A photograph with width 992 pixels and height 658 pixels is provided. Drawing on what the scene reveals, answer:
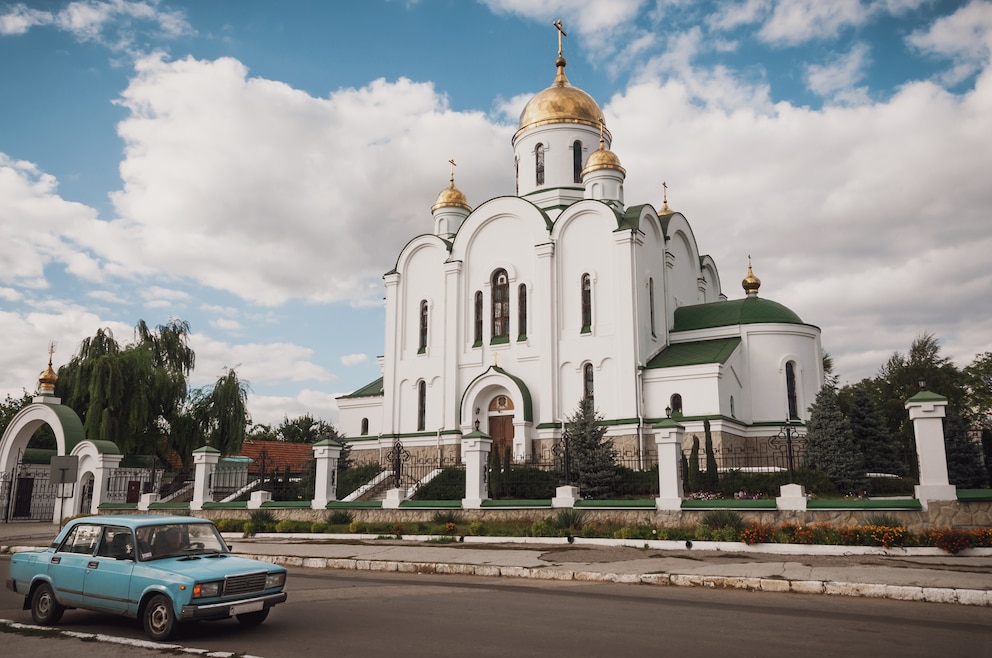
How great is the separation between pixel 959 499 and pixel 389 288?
2197 cm

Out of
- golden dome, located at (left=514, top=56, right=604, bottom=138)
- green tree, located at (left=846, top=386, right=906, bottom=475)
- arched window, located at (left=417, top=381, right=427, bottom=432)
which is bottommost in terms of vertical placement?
green tree, located at (left=846, top=386, right=906, bottom=475)

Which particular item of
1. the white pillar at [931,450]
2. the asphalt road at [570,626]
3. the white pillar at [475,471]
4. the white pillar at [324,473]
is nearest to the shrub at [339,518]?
the white pillar at [324,473]

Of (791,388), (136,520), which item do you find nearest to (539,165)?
(791,388)

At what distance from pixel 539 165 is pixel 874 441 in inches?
640

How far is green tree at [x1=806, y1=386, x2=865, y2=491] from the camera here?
19.9 m

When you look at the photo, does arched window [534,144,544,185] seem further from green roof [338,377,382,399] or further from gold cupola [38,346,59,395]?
gold cupola [38,346,59,395]

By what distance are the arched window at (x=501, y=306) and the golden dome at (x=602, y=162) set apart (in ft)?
16.6

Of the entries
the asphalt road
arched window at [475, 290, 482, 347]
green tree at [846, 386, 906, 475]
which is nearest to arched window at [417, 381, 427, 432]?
arched window at [475, 290, 482, 347]

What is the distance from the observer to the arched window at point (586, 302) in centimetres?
2603

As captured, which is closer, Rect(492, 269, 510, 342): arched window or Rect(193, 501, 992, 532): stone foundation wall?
Rect(193, 501, 992, 532): stone foundation wall

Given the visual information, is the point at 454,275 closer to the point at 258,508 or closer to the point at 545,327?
the point at 545,327

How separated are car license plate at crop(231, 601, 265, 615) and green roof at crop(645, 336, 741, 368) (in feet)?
60.6

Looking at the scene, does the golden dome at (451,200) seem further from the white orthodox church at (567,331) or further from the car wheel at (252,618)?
the car wheel at (252,618)

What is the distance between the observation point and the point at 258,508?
65.9ft
